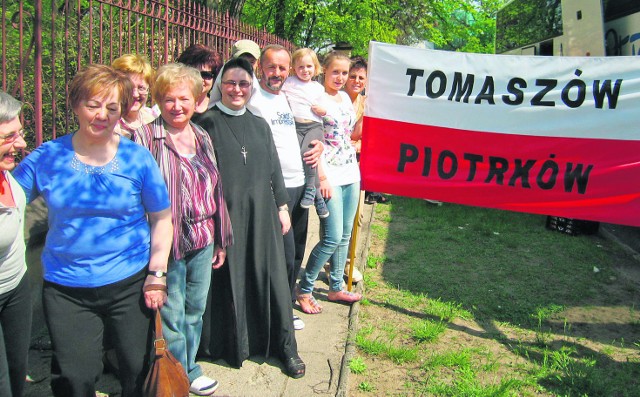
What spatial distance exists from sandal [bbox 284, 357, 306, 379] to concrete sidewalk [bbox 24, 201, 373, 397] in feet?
0.11

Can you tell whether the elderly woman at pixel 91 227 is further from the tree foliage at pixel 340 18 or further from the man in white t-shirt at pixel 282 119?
the tree foliage at pixel 340 18

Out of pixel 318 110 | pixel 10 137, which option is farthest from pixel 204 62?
pixel 10 137

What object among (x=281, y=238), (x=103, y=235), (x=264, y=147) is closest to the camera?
(x=103, y=235)

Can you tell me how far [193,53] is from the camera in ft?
11.9

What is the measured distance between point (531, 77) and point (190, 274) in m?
2.89

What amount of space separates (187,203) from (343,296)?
2121mm

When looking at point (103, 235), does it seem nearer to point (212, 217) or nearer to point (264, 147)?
point (212, 217)

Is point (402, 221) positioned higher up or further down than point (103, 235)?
further down

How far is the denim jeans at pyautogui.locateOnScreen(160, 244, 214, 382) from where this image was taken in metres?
2.76

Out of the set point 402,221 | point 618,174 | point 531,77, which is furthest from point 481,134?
point 402,221

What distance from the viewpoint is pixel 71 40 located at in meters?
4.96

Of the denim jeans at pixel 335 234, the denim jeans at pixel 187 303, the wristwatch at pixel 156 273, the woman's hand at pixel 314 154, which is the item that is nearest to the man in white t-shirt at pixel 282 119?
the woman's hand at pixel 314 154

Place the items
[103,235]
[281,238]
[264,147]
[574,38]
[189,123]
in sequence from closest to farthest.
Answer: [103,235] < [189,123] < [264,147] < [281,238] < [574,38]

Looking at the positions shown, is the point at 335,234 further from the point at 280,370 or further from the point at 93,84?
the point at 93,84
